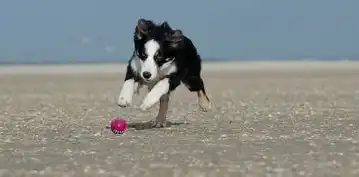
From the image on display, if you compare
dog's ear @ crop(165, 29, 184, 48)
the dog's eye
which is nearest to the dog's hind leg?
dog's ear @ crop(165, 29, 184, 48)

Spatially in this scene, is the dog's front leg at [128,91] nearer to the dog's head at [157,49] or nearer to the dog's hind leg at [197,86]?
the dog's head at [157,49]

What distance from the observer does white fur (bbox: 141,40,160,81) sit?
11.3 meters

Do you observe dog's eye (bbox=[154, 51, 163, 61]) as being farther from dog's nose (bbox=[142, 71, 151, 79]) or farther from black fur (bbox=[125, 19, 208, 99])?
dog's nose (bbox=[142, 71, 151, 79])

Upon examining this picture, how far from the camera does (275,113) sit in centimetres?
1662

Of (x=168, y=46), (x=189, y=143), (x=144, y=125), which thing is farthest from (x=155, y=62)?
(x=144, y=125)

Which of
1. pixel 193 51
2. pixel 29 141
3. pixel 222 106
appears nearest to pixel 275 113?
pixel 222 106

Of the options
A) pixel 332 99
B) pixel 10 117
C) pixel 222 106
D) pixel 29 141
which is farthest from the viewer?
pixel 332 99

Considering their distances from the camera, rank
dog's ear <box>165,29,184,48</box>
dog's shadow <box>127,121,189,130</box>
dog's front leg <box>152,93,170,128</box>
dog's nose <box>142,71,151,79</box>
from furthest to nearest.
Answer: dog's shadow <box>127,121,189,130</box>
dog's front leg <box>152,93,170,128</box>
dog's ear <box>165,29,184,48</box>
dog's nose <box>142,71,151,79</box>

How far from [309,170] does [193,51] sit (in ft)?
16.3

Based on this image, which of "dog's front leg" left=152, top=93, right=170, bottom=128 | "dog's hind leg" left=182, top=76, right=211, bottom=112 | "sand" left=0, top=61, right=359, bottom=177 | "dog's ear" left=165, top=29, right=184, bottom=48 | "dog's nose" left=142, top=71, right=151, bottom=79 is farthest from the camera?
"dog's hind leg" left=182, top=76, right=211, bottom=112

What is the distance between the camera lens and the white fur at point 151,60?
11323 mm

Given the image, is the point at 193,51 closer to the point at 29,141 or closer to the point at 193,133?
the point at 193,133

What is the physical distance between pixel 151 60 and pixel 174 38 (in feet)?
2.02

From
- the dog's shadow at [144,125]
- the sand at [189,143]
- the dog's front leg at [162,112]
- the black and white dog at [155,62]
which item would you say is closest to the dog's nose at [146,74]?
the black and white dog at [155,62]
